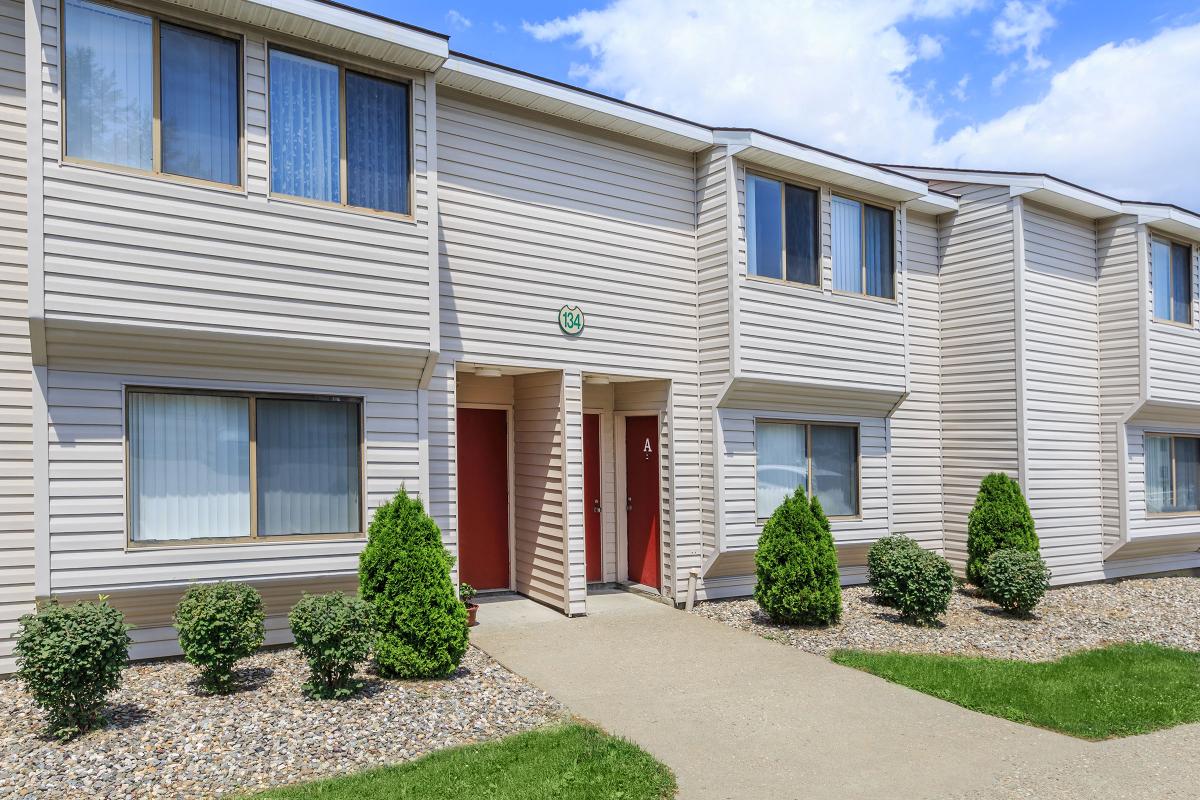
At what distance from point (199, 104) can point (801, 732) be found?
7443 mm

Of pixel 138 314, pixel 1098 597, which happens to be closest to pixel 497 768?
pixel 138 314

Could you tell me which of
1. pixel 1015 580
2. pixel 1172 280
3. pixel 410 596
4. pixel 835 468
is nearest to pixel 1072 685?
pixel 1015 580

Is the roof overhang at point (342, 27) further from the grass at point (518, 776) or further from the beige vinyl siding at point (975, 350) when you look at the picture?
the beige vinyl siding at point (975, 350)

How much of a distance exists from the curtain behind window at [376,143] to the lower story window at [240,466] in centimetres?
210

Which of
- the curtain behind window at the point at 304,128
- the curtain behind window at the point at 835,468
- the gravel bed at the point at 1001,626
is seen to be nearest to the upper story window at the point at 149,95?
the curtain behind window at the point at 304,128

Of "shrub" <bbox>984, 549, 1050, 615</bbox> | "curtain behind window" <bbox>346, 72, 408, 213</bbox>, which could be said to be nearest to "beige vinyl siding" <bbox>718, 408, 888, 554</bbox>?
"shrub" <bbox>984, 549, 1050, 615</bbox>

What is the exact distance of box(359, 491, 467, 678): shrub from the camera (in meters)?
6.94

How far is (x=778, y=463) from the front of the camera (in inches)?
443

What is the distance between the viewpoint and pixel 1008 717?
21.8ft

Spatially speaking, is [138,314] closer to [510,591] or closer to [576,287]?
[576,287]

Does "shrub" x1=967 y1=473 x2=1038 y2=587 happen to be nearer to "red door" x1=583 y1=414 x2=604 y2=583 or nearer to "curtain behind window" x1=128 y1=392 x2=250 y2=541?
"red door" x1=583 y1=414 x2=604 y2=583

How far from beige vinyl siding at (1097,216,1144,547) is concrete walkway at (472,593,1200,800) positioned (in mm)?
8233

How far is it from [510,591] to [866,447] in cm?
561

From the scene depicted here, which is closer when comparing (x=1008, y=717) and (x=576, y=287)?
(x=1008, y=717)
